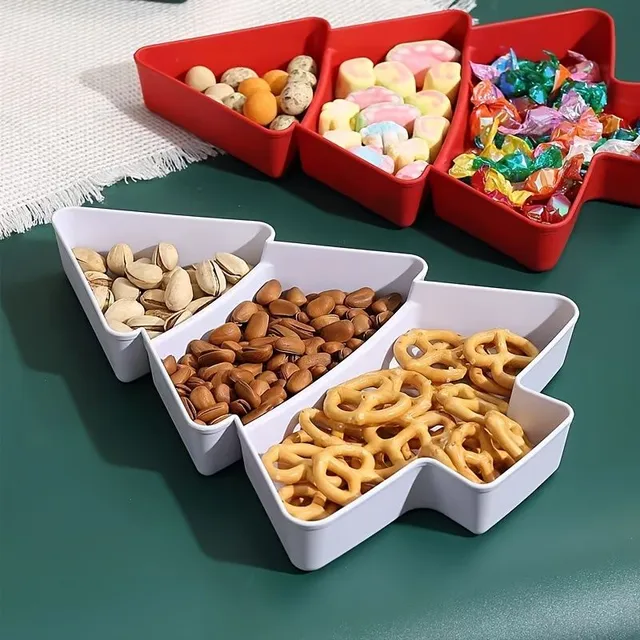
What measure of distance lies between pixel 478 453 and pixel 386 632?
151 mm

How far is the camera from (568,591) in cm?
70

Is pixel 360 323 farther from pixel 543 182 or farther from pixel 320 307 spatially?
pixel 543 182

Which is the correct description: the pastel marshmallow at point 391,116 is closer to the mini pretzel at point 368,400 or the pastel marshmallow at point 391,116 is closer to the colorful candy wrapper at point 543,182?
the colorful candy wrapper at point 543,182

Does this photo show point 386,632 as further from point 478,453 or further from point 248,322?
point 248,322

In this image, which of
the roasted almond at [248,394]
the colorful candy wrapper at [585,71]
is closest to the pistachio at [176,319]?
the roasted almond at [248,394]

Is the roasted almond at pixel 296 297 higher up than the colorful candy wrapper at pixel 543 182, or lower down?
lower down

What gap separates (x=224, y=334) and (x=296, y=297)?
0.08 meters

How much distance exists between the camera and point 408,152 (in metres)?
0.99

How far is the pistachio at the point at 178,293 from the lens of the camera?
85 centimetres

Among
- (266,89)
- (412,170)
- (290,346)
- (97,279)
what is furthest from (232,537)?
(266,89)

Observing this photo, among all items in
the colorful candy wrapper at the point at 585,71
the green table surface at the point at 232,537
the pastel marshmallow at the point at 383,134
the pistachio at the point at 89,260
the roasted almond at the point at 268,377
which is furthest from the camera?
the colorful candy wrapper at the point at 585,71

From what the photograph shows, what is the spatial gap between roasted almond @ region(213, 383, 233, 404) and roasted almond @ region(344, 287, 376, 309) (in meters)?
0.15

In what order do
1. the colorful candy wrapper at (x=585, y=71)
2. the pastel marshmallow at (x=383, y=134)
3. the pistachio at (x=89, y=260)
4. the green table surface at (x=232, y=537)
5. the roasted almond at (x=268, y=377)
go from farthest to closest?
1. the colorful candy wrapper at (x=585, y=71)
2. the pastel marshmallow at (x=383, y=134)
3. the pistachio at (x=89, y=260)
4. the roasted almond at (x=268, y=377)
5. the green table surface at (x=232, y=537)

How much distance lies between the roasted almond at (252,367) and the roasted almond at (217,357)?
1 centimetres
